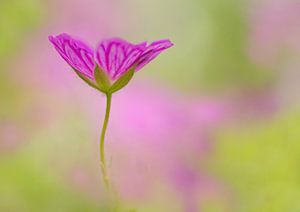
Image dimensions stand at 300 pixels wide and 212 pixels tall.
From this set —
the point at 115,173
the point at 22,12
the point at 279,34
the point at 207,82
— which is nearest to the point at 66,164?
the point at 115,173

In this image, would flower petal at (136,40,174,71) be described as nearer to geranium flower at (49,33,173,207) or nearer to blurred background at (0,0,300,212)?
geranium flower at (49,33,173,207)

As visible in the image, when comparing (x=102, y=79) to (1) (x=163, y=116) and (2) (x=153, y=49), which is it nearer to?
(2) (x=153, y=49)

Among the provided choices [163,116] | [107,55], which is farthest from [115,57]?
[163,116]

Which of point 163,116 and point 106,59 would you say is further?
point 163,116

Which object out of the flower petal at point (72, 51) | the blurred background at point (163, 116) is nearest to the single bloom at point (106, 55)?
the flower petal at point (72, 51)

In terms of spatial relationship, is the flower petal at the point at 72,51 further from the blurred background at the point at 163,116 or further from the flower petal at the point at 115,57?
the blurred background at the point at 163,116

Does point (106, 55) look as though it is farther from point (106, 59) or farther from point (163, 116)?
point (163, 116)

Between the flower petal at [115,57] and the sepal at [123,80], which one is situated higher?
the flower petal at [115,57]

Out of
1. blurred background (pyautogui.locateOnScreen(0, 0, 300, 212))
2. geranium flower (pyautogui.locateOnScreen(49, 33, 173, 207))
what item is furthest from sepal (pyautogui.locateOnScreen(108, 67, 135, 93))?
blurred background (pyautogui.locateOnScreen(0, 0, 300, 212))
